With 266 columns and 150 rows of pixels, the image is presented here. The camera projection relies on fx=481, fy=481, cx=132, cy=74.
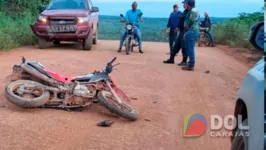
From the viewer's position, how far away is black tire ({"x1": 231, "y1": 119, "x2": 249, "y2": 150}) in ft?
10.3

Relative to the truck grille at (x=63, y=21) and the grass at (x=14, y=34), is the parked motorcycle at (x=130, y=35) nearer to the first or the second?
the truck grille at (x=63, y=21)

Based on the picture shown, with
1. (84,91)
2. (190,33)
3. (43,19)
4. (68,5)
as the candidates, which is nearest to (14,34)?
(43,19)

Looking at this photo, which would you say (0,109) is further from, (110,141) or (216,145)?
(216,145)

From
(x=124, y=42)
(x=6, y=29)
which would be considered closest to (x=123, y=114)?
(x=124, y=42)

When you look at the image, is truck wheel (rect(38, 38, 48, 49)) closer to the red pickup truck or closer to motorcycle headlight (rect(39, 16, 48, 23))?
the red pickup truck

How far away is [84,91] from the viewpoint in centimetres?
654

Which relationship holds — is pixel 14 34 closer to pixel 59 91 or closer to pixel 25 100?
pixel 59 91

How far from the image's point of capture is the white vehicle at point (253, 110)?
2.72m

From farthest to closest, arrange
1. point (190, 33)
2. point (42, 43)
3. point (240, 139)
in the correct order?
1. point (42, 43)
2. point (190, 33)
3. point (240, 139)

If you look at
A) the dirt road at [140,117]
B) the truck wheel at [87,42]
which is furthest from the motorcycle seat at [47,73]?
the truck wheel at [87,42]

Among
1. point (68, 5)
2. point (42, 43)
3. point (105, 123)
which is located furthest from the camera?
point (68, 5)

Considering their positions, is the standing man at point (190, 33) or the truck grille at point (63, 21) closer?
the standing man at point (190, 33)

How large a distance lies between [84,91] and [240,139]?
11.4 ft

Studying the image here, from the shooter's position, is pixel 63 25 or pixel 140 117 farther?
pixel 63 25
